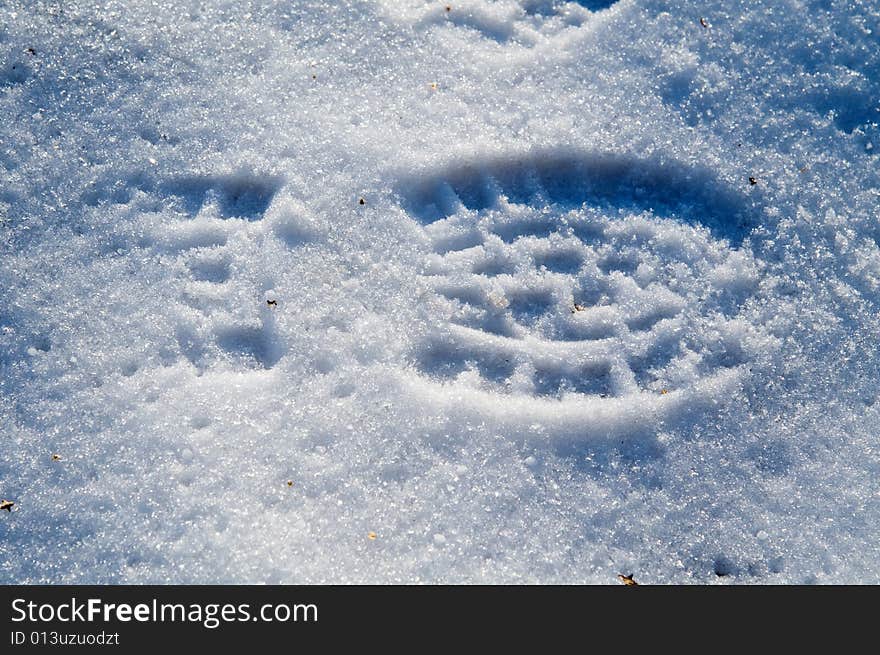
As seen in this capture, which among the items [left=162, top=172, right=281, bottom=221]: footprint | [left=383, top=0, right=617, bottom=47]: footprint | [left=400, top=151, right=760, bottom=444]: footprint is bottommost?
[left=400, top=151, right=760, bottom=444]: footprint

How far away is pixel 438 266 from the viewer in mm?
1700

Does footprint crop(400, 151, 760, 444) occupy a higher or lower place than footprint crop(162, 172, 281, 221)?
lower

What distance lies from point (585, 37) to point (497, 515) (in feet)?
4.11

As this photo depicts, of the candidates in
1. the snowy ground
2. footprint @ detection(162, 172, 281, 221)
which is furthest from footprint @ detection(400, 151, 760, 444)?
footprint @ detection(162, 172, 281, 221)

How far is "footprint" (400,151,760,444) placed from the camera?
5.31ft

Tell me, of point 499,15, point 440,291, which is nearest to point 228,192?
point 440,291

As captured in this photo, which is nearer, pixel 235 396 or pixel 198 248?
pixel 235 396

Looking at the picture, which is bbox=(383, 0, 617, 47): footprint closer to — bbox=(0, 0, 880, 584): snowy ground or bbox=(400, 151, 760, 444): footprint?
bbox=(0, 0, 880, 584): snowy ground

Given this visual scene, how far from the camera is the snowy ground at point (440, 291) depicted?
153 cm
